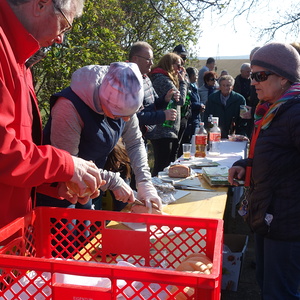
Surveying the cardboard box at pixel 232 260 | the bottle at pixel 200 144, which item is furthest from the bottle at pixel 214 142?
the cardboard box at pixel 232 260

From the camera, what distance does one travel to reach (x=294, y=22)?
27.6 feet

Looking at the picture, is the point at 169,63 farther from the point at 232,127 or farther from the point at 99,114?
the point at 99,114

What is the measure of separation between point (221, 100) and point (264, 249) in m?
3.91

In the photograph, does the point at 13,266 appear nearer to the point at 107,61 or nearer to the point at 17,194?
the point at 17,194

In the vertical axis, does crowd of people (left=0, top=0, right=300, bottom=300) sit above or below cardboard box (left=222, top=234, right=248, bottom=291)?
above

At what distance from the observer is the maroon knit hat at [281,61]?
79.4 inches

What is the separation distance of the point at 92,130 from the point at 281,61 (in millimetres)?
1083

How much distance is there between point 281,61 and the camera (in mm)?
2031

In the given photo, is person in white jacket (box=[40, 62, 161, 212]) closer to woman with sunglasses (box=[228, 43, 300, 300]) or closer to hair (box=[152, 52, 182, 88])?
woman with sunglasses (box=[228, 43, 300, 300])

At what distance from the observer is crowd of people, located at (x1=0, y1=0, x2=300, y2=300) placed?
1083mm

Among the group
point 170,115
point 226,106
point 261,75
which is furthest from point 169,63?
point 261,75

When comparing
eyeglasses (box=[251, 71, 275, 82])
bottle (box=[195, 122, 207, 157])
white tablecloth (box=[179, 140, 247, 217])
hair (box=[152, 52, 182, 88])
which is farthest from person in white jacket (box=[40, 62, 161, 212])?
hair (box=[152, 52, 182, 88])

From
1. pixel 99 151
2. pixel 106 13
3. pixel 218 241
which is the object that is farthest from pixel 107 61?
pixel 218 241

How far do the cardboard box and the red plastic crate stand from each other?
1.51 metres
